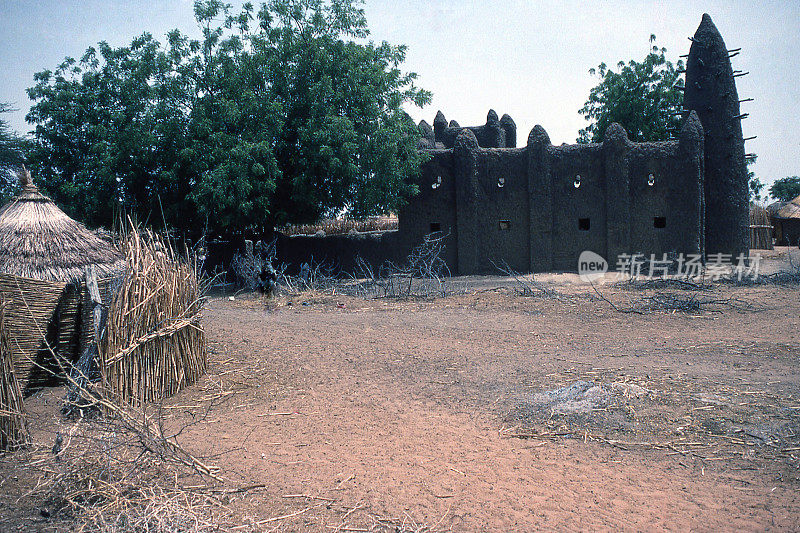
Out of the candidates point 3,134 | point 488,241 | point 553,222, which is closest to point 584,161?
point 553,222

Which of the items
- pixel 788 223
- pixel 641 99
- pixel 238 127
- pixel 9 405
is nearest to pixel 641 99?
pixel 641 99

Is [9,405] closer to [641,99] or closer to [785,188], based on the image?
[641,99]

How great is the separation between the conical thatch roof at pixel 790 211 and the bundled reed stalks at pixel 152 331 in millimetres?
28441

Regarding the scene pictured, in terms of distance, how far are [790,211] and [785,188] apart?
18.8 meters

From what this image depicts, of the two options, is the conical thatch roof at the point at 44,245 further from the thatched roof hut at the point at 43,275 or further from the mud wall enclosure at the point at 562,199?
the mud wall enclosure at the point at 562,199

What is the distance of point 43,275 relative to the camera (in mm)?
6719

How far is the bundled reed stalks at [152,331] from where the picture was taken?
4.82 m

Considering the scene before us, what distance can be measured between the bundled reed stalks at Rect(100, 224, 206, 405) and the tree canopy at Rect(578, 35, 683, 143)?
77.6 ft

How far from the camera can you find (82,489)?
133 inches

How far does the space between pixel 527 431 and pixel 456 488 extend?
1.09 m

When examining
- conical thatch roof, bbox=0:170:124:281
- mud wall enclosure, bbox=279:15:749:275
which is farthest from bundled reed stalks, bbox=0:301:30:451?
mud wall enclosure, bbox=279:15:749:275

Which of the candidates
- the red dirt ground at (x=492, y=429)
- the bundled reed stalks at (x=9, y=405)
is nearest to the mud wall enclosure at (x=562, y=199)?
the red dirt ground at (x=492, y=429)

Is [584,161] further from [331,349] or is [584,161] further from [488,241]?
[331,349]

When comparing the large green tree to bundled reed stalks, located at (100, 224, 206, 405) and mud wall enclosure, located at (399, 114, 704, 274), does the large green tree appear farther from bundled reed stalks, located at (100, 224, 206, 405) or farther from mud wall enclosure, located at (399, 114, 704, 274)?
bundled reed stalks, located at (100, 224, 206, 405)
